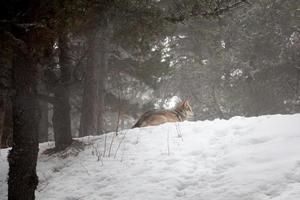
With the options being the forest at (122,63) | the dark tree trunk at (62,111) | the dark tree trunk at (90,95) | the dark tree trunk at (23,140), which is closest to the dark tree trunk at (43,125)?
the forest at (122,63)

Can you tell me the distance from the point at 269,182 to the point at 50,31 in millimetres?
4092

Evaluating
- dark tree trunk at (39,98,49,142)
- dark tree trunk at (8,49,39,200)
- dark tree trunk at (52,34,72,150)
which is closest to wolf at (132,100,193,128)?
dark tree trunk at (52,34,72,150)

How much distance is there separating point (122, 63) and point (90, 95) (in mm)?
3723

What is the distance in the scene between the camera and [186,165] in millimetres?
7973

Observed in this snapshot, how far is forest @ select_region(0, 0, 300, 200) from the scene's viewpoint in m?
7.13

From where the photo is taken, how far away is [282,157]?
7156 millimetres

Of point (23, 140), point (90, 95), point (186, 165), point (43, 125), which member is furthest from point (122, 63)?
point (23, 140)

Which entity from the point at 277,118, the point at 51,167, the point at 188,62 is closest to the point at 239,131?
the point at 277,118

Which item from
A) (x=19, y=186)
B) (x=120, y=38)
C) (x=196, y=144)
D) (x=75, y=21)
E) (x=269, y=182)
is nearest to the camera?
(x=269, y=182)

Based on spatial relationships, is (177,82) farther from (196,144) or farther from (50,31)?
(50,31)

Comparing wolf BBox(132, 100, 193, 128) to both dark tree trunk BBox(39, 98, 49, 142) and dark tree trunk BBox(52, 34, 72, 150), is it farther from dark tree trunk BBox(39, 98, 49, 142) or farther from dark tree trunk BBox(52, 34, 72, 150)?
dark tree trunk BBox(39, 98, 49, 142)

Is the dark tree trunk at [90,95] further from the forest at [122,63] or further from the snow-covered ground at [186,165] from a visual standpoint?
the snow-covered ground at [186,165]

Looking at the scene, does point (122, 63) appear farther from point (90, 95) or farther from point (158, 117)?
point (158, 117)

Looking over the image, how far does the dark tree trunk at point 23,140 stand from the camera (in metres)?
7.05
